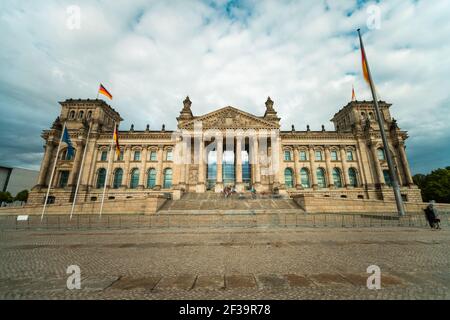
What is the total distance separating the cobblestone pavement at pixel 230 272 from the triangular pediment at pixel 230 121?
3049 cm

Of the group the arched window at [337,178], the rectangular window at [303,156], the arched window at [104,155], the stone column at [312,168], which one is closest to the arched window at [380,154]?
the arched window at [337,178]

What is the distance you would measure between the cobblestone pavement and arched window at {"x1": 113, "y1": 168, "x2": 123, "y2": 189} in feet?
116

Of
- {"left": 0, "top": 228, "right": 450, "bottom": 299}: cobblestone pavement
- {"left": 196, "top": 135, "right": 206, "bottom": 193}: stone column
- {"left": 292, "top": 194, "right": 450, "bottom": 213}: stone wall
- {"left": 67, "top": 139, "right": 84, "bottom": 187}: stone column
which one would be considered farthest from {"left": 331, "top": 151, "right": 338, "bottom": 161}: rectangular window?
{"left": 67, "top": 139, "right": 84, "bottom": 187}: stone column

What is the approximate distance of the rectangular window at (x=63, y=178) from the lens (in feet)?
125

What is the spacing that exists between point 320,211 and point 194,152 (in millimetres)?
24785

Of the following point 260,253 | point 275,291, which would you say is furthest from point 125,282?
point 260,253

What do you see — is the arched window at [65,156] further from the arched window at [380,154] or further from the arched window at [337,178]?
the arched window at [380,154]

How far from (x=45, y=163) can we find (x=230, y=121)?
3641 centimetres

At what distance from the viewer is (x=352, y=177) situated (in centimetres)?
4075

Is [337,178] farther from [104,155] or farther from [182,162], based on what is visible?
[104,155]
